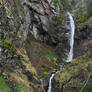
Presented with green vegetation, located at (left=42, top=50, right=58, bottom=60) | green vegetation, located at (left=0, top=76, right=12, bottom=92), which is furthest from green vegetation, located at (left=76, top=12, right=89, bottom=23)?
green vegetation, located at (left=0, top=76, right=12, bottom=92)

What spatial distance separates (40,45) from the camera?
20984 mm

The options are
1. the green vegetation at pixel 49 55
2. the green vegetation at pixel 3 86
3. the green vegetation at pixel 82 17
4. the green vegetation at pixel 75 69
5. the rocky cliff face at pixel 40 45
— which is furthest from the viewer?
the green vegetation at pixel 82 17

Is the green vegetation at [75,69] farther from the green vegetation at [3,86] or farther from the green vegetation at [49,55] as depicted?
the green vegetation at [3,86]

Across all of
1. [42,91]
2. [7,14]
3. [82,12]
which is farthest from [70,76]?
[82,12]

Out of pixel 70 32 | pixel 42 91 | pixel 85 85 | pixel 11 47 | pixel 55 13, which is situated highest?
pixel 55 13

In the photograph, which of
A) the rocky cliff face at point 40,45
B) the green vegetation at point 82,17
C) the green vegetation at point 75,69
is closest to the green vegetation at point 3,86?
the rocky cliff face at point 40,45

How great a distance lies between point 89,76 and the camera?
1213cm

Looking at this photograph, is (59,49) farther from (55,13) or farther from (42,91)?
(42,91)

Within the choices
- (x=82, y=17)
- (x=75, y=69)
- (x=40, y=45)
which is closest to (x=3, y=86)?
(x=75, y=69)

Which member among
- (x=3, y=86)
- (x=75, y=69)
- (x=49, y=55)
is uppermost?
(x=3, y=86)

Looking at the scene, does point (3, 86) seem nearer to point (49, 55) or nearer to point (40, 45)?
point (49, 55)

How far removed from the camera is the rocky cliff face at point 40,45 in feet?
38.2

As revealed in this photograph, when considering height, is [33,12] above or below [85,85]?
above

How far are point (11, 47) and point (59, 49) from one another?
35.0 feet
